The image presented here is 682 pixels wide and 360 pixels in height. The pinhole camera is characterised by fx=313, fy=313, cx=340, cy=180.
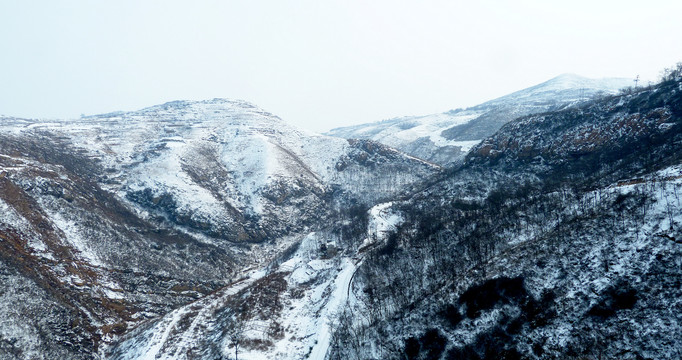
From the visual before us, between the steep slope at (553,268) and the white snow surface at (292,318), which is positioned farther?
the white snow surface at (292,318)

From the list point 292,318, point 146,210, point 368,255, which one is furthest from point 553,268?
point 146,210

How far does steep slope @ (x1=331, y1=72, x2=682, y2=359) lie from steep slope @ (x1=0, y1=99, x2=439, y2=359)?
29.1 metres

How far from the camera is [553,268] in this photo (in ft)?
85.3

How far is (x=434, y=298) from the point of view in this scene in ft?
97.1

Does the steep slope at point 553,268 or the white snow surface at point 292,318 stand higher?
the steep slope at point 553,268

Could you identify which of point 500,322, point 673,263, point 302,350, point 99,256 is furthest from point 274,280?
point 673,263

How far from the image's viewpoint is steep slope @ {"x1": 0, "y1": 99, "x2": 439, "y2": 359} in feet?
124

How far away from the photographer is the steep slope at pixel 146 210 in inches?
1484

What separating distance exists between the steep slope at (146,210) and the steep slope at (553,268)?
2915 cm

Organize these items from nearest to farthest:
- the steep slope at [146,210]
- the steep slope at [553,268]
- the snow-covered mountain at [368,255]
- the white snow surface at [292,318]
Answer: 1. the steep slope at [553,268]
2. the snow-covered mountain at [368,255]
3. the white snow surface at [292,318]
4. the steep slope at [146,210]

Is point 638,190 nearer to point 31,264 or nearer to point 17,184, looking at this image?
point 31,264

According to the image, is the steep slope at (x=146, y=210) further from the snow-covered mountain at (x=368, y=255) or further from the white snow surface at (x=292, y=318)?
the white snow surface at (x=292, y=318)

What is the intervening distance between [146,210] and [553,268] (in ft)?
239

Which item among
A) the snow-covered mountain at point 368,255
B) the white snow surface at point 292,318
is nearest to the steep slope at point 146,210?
the snow-covered mountain at point 368,255
